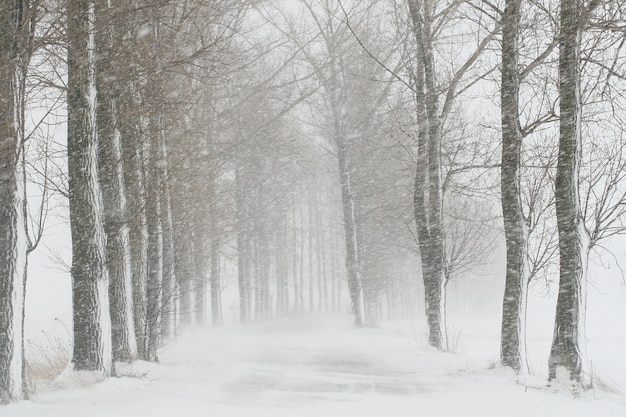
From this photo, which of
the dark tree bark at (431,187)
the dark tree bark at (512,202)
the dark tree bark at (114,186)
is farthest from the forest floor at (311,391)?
the dark tree bark at (431,187)

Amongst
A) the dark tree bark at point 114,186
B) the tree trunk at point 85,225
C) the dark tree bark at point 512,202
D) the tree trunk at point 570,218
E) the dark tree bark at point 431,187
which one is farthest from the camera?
the dark tree bark at point 431,187

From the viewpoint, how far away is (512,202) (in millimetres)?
11508

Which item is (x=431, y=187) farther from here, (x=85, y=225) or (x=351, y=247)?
(x=351, y=247)

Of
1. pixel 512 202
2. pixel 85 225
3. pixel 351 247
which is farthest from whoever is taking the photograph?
pixel 351 247

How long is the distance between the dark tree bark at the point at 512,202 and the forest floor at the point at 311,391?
654 mm

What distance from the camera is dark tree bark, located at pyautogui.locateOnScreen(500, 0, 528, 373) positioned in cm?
1139

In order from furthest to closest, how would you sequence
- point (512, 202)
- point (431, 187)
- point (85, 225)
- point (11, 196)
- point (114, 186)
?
point (431, 187), point (512, 202), point (114, 186), point (85, 225), point (11, 196)

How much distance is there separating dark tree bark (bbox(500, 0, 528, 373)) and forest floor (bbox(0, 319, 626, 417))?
2.15 ft

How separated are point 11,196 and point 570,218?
7.87 metres

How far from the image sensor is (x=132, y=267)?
12.6 meters

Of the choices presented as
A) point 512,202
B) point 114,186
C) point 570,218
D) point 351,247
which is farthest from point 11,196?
point 351,247

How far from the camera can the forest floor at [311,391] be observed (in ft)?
24.5

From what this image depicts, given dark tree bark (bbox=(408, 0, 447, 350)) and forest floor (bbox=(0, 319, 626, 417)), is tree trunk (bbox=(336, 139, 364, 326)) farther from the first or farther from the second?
forest floor (bbox=(0, 319, 626, 417))

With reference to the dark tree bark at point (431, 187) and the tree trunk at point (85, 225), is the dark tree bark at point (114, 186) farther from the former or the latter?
the dark tree bark at point (431, 187)
